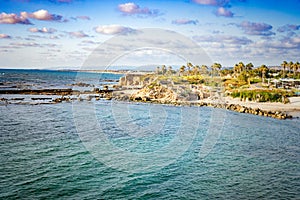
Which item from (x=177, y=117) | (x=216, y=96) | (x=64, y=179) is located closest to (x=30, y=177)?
(x=64, y=179)

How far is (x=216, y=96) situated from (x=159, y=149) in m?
34.4

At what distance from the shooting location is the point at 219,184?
1518 cm

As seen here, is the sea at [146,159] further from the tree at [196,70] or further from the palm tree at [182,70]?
the tree at [196,70]

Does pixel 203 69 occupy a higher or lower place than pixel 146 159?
higher

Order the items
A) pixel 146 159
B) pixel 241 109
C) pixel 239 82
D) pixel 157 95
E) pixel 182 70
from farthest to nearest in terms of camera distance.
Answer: pixel 182 70, pixel 239 82, pixel 157 95, pixel 241 109, pixel 146 159

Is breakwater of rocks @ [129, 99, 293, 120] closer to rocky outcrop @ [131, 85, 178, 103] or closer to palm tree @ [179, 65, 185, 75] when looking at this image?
rocky outcrop @ [131, 85, 178, 103]

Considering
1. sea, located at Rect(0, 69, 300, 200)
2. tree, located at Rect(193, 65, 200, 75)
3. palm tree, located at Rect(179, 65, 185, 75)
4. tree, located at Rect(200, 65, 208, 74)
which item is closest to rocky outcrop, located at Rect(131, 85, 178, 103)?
sea, located at Rect(0, 69, 300, 200)

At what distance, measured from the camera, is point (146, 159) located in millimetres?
18812

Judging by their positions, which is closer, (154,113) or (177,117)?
(177,117)

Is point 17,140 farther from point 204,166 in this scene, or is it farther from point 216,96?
point 216,96

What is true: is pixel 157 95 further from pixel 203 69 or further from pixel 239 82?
pixel 203 69

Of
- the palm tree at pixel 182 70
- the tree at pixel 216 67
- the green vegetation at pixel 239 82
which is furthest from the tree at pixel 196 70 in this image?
the tree at pixel 216 67

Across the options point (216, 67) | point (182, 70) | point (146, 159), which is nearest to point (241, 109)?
point (146, 159)

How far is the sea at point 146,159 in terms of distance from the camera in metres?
14.2
